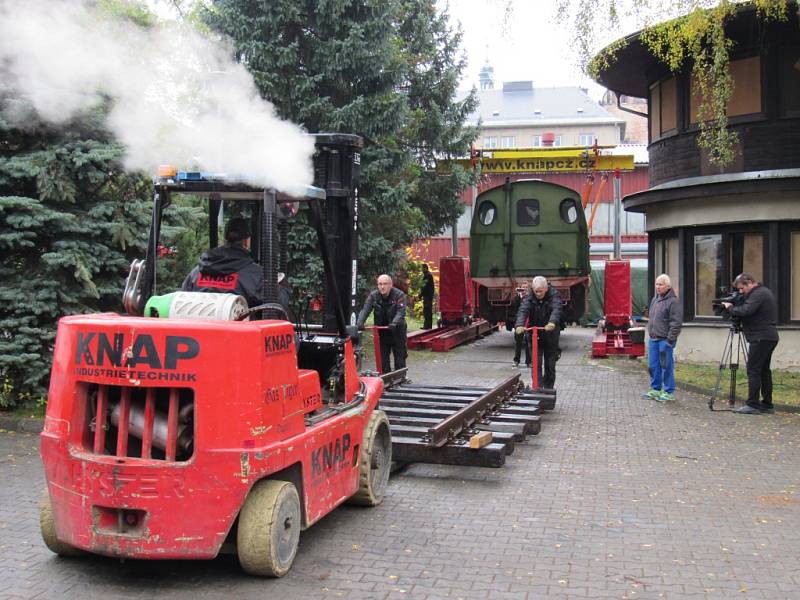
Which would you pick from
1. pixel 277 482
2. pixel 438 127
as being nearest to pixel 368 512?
pixel 277 482

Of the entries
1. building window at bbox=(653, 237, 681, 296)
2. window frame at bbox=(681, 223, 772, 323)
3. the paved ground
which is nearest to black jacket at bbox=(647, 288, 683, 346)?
the paved ground

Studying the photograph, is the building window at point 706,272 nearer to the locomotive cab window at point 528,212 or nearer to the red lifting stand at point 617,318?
the red lifting stand at point 617,318

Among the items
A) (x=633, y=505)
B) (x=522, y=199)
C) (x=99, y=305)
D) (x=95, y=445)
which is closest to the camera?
(x=95, y=445)

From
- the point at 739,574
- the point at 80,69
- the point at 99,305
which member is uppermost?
the point at 80,69

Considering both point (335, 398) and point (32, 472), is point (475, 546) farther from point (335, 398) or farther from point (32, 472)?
point (32, 472)

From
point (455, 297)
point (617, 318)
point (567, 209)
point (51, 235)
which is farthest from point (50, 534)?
point (455, 297)

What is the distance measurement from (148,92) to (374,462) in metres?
4.24

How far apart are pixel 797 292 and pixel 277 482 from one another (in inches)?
522

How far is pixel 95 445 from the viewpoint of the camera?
4.88m

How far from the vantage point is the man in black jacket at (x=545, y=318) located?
11703 millimetres

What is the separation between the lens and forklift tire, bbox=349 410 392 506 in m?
6.48

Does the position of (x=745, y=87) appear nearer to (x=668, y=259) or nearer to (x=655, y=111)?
(x=655, y=111)

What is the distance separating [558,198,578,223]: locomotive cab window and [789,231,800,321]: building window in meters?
5.36

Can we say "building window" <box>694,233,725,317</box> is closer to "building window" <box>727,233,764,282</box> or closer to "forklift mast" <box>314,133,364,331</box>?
"building window" <box>727,233,764,282</box>
